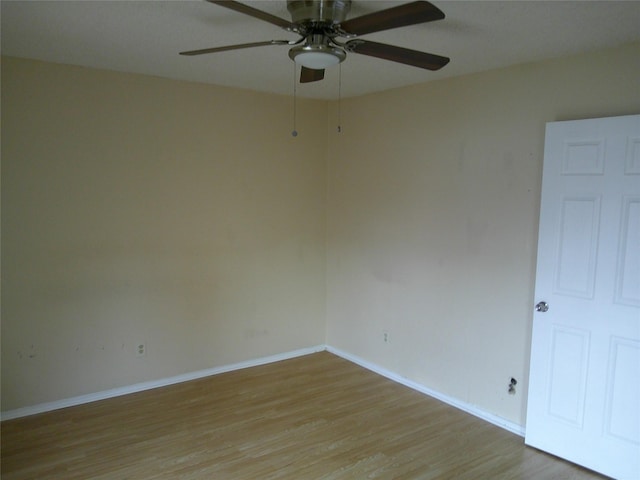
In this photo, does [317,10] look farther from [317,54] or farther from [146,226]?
[146,226]

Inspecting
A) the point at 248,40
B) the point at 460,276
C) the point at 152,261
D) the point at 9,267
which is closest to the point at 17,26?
the point at 248,40

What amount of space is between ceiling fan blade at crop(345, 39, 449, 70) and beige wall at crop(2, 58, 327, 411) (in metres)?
2.17

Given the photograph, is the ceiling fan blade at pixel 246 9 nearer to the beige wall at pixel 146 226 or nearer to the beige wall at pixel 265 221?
the beige wall at pixel 265 221

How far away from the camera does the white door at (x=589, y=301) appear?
2.56m

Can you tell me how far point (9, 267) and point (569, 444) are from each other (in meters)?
3.95

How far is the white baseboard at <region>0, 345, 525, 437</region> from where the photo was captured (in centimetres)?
328

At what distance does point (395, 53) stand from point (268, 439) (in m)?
2.53

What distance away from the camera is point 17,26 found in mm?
2457

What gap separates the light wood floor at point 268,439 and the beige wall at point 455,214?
40 cm

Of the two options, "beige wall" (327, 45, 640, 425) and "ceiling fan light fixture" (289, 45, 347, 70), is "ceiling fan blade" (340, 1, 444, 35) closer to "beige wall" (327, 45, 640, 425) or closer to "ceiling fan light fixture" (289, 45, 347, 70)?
"ceiling fan light fixture" (289, 45, 347, 70)

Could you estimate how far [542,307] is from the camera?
292 centimetres

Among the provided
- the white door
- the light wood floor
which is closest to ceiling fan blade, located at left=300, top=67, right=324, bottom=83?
the white door

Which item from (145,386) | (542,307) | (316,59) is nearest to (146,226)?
(145,386)

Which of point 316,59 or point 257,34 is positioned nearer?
point 316,59
